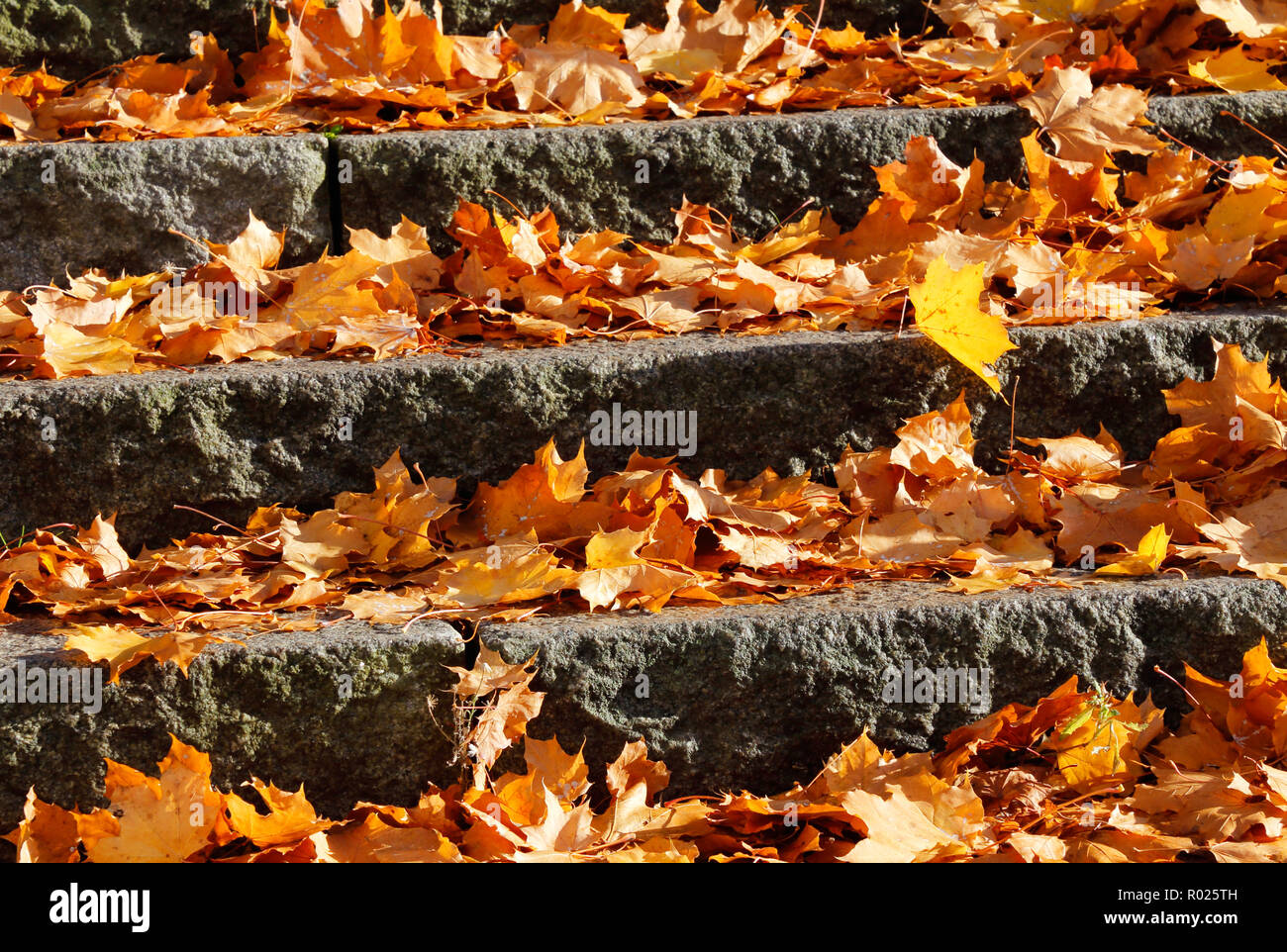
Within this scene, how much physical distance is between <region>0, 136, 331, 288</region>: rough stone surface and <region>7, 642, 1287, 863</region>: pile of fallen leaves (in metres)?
1.12

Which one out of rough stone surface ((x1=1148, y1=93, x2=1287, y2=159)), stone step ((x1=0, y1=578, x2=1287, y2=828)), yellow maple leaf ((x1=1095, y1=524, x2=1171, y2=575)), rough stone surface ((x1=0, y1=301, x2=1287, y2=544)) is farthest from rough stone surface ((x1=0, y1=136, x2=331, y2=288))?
rough stone surface ((x1=1148, y1=93, x2=1287, y2=159))

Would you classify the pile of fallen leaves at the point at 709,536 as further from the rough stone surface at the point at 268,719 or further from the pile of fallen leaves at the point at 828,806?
the pile of fallen leaves at the point at 828,806

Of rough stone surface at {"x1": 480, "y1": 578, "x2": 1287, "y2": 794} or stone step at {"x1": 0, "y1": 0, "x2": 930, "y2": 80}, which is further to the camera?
stone step at {"x1": 0, "y1": 0, "x2": 930, "y2": 80}

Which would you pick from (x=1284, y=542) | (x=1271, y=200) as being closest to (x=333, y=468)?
(x=1284, y=542)

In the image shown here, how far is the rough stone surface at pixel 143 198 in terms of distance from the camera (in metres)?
2.29

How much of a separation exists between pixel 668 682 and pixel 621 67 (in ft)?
4.86

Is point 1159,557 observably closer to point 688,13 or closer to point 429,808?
point 429,808

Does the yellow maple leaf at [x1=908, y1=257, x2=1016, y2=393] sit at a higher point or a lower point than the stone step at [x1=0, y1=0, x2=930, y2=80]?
lower

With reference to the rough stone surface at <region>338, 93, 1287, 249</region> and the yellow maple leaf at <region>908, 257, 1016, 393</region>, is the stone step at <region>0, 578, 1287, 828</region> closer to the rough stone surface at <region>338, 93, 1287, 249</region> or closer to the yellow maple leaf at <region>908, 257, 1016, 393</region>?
the yellow maple leaf at <region>908, 257, 1016, 393</region>

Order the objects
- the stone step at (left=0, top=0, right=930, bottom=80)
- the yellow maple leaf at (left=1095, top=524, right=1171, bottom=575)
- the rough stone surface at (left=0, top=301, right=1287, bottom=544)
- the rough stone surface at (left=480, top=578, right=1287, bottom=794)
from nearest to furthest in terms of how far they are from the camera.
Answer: the rough stone surface at (left=480, top=578, right=1287, bottom=794), the yellow maple leaf at (left=1095, top=524, right=1171, bottom=575), the rough stone surface at (left=0, top=301, right=1287, bottom=544), the stone step at (left=0, top=0, right=930, bottom=80)

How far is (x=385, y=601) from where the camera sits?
1.79 meters

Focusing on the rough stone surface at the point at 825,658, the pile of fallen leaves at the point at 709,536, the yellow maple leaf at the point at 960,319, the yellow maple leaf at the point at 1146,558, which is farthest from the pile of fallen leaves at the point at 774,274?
the rough stone surface at the point at 825,658

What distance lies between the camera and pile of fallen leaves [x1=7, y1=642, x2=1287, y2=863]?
158cm

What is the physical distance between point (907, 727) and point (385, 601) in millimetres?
788
